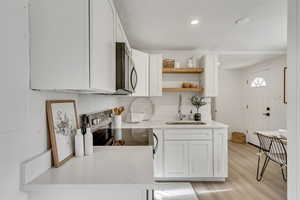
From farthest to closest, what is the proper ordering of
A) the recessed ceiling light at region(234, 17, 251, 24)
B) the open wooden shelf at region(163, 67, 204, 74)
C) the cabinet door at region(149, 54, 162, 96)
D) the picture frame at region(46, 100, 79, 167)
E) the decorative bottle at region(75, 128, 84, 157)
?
the open wooden shelf at region(163, 67, 204, 74) < the cabinet door at region(149, 54, 162, 96) < the recessed ceiling light at region(234, 17, 251, 24) < the decorative bottle at region(75, 128, 84, 157) < the picture frame at region(46, 100, 79, 167)

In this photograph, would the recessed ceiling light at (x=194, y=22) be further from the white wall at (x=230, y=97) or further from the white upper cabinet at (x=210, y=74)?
the white wall at (x=230, y=97)

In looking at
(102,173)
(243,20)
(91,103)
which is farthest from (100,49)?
(243,20)

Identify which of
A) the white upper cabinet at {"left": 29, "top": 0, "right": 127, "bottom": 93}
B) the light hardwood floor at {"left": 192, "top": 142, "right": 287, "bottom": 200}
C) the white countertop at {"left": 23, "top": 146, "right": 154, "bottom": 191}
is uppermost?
the white upper cabinet at {"left": 29, "top": 0, "right": 127, "bottom": 93}

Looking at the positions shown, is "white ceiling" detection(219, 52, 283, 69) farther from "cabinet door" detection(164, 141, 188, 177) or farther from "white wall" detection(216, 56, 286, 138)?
"cabinet door" detection(164, 141, 188, 177)

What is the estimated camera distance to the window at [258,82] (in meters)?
5.14

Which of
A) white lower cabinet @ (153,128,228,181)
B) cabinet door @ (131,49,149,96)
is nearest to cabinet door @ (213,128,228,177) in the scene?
white lower cabinet @ (153,128,228,181)

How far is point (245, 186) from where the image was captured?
2793mm

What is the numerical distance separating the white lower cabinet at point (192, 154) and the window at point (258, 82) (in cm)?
305

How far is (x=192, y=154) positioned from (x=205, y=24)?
1854 millimetres

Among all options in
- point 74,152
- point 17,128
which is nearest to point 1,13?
point 17,128

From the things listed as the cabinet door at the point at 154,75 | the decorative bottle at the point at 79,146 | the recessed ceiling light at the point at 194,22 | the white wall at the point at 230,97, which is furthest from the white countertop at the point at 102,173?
the white wall at the point at 230,97

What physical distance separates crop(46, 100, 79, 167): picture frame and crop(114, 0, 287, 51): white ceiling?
4.23ft

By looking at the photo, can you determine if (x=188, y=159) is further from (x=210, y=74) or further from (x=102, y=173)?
(x=102, y=173)

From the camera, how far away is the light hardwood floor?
2.52 m
